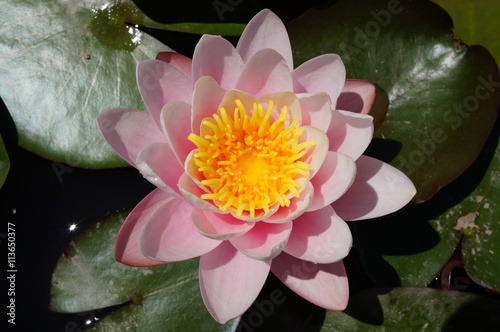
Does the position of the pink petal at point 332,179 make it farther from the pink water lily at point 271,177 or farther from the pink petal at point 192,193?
the pink petal at point 192,193

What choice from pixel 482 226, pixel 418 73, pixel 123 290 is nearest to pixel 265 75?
pixel 418 73

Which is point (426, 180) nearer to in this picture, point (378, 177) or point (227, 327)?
point (378, 177)

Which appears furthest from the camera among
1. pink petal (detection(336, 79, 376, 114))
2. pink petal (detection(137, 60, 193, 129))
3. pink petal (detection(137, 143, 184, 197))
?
pink petal (detection(336, 79, 376, 114))

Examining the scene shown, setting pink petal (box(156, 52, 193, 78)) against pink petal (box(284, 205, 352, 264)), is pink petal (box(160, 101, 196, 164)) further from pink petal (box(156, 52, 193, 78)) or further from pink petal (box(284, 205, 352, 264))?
pink petal (box(284, 205, 352, 264))

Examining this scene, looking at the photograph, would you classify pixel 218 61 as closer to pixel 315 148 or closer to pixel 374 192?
pixel 315 148

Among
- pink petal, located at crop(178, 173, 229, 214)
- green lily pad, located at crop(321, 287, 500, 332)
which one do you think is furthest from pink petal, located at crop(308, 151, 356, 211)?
green lily pad, located at crop(321, 287, 500, 332)

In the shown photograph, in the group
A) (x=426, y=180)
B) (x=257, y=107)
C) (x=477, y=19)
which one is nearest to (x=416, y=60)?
(x=477, y=19)

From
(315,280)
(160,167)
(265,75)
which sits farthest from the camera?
(315,280)
